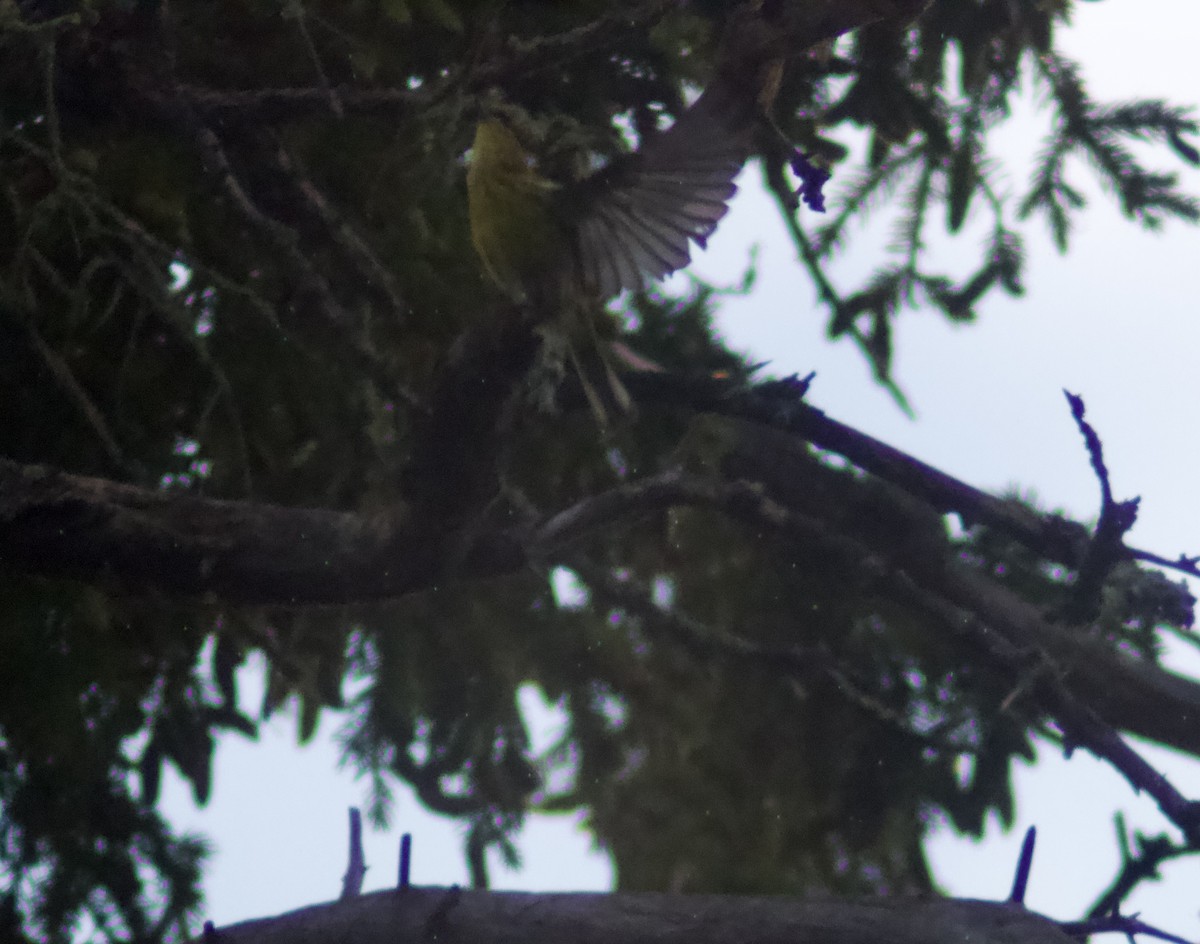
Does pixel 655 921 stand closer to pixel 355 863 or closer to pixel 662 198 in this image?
pixel 355 863

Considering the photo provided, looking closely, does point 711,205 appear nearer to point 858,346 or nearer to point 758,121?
point 758,121

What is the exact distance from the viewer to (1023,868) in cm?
218

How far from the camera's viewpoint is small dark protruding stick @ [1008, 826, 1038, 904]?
2172 millimetres

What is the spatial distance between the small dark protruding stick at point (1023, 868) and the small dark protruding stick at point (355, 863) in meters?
1.30

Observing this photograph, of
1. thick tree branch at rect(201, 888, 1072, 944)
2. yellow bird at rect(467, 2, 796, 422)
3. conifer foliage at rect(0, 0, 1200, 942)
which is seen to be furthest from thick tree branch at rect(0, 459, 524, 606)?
thick tree branch at rect(201, 888, 1072, 944)

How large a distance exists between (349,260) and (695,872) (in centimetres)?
260

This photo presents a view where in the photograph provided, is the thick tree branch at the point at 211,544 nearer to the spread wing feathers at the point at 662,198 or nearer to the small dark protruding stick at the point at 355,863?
the small dark protruding stick at the point at 355,863

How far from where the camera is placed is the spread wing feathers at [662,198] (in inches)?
70.2

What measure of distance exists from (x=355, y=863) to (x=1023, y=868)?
4.49 feet

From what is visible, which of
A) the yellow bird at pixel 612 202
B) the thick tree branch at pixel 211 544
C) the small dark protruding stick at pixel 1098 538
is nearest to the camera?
the yellow bird at pixel 612 202

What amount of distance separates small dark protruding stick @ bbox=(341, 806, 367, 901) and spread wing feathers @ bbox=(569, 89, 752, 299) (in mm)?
1297

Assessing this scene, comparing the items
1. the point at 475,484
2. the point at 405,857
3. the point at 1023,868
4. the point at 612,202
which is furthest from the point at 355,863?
the point at 612,202

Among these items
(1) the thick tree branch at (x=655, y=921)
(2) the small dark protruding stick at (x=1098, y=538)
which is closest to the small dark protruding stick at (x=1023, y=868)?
(1) the thick tree branch at (x=655, y=921)

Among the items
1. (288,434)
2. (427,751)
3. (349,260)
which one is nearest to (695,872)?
(427,751)
